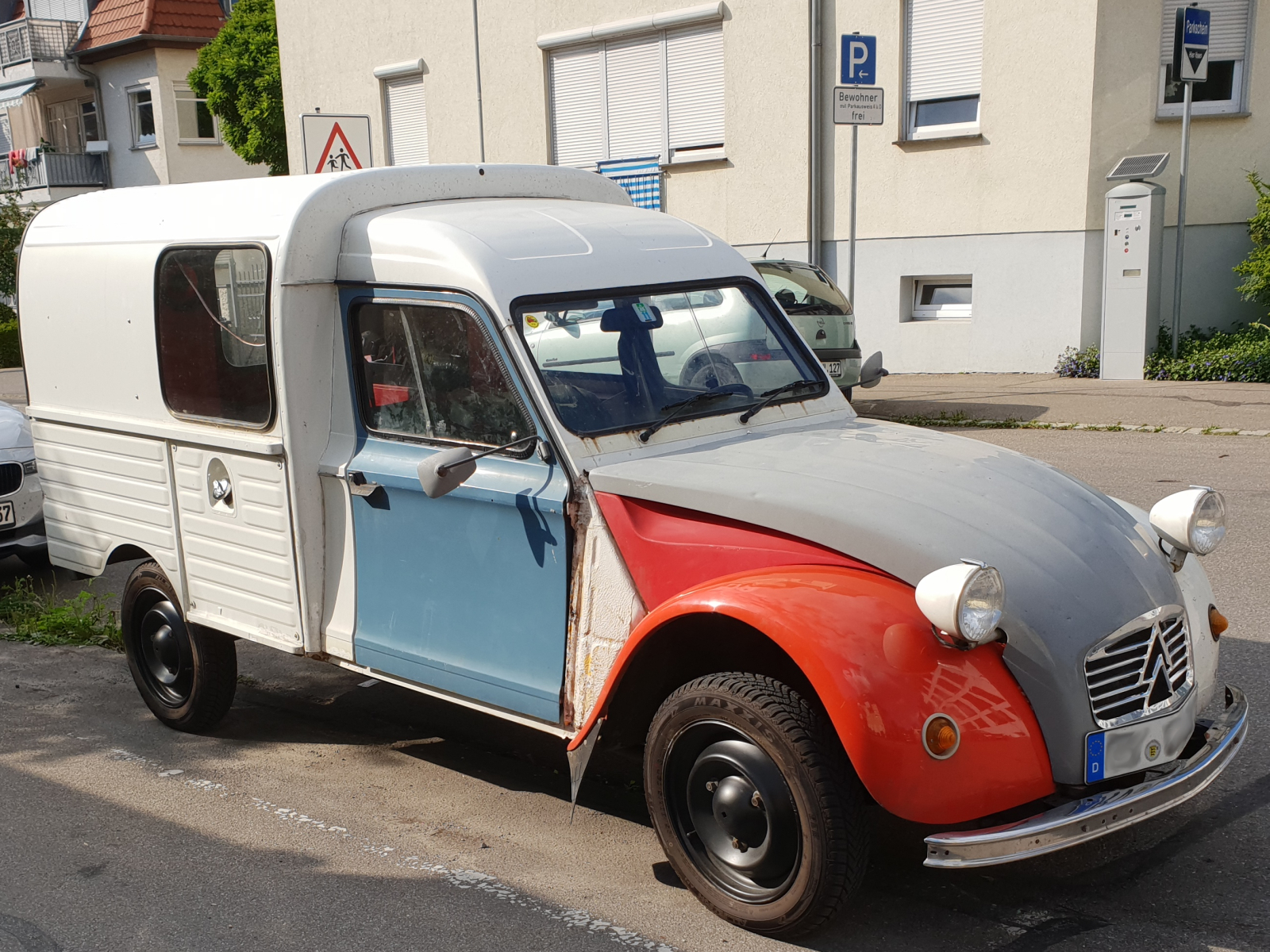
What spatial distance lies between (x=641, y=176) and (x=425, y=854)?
1566cm

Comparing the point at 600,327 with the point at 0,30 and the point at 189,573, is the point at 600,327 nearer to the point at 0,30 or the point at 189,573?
the point at 189,573

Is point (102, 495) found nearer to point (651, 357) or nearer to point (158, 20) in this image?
point (651, 357)

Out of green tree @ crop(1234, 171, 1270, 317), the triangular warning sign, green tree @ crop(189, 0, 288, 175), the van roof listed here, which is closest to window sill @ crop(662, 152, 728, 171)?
green tree @ crop(1234, 171, 1270, 317)

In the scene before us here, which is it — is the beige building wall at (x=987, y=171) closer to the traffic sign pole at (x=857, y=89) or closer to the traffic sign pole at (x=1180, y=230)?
the traffic sign pole at (x=1180, y=230)

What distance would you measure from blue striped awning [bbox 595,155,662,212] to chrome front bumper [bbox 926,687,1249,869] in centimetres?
1583

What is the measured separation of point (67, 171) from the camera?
1415 inches

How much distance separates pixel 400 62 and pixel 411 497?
61.4ft

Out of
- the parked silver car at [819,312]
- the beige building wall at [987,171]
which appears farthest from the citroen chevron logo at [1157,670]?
the beige building wall at [987,171]

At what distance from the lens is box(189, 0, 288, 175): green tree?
86.5 ft

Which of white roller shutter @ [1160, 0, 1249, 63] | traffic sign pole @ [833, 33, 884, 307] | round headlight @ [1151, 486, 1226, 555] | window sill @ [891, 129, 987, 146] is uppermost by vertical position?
white roller shutter @ [1160, 0, 1249, 63]

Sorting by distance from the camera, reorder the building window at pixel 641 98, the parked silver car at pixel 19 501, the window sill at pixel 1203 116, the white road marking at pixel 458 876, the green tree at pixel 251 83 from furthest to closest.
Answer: the green tree at pixel 251 83 < the building window at pixel 641 98 < the window sill at pixel 1203 116 < the parked silver car at pixel 19 501 < the white road marking at pixel 458 876

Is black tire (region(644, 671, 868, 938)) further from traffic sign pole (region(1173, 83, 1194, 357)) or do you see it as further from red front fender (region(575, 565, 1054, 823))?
traffic sign pole (region(1173, 83, 1194, 357))

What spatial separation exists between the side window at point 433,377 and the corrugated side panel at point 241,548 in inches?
21.0

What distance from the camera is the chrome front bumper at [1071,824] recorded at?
3203mm
